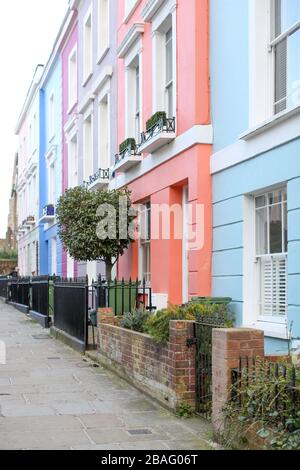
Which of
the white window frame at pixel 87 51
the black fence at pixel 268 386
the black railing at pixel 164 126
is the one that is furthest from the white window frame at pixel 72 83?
the black fence at pixel 268 386

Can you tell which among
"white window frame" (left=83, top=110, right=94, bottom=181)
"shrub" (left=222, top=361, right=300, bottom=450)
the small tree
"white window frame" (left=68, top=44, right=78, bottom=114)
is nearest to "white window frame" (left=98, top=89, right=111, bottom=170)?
"white window frame" (left=83, top=110, right=94, bottom=181)

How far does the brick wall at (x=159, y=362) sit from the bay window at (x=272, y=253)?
6.50 feet

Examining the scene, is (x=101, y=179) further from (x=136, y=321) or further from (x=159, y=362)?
(x=159, y=362)

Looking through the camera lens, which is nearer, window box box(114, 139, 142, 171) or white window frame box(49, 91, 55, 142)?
window box box(114, 139, 142, 171)

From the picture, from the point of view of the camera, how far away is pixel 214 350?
6016 mm

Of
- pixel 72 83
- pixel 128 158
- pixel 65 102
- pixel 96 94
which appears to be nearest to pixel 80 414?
pixel 128 158

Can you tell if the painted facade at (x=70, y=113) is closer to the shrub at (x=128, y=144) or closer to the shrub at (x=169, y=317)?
the shrub at (x=128, y=144)

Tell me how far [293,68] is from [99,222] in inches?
264

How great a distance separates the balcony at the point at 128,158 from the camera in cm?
1400

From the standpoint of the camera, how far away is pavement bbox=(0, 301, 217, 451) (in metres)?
5.77

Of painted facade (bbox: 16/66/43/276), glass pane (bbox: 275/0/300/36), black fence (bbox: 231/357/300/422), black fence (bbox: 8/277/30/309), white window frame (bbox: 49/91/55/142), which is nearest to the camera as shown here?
black fence (bbox: 231/357/300/422)

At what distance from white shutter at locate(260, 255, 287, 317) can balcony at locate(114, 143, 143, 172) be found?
538cm

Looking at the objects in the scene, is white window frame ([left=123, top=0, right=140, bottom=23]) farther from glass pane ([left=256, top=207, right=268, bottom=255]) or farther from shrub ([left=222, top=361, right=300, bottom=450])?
shrub ([left=222, top=361, right=300, bottom=450])

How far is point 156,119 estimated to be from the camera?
12.2m
